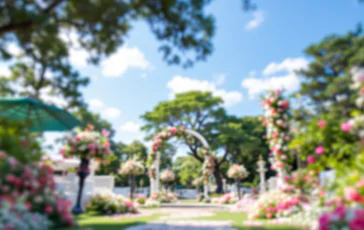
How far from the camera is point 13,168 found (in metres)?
3.19

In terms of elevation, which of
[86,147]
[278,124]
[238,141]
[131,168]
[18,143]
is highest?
[238,141]

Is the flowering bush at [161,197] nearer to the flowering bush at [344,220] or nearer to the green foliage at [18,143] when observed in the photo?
the green foliage at [18,143]

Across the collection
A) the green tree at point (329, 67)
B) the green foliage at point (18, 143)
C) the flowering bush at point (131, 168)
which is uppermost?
the green tree at point (329, 67)

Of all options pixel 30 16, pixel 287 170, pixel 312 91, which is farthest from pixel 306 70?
pixel 30 16

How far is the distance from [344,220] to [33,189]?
393cm

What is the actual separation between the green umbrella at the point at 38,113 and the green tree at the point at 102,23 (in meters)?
1.97

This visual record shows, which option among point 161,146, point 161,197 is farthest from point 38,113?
point 161,197

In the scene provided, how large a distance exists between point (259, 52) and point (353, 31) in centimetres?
1759

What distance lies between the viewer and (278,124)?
687 centimetres

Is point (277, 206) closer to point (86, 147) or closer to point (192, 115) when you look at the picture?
point (86, 147)

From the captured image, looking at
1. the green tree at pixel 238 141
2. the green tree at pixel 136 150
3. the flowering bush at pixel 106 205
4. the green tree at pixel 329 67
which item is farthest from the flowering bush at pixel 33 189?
the green tree at pixel 136 150

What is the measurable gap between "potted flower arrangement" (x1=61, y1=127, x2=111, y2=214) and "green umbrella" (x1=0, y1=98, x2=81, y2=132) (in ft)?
4.25

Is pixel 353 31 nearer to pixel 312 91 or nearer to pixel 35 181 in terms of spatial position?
pixel 312 91

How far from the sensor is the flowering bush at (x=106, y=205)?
7.07 metres
